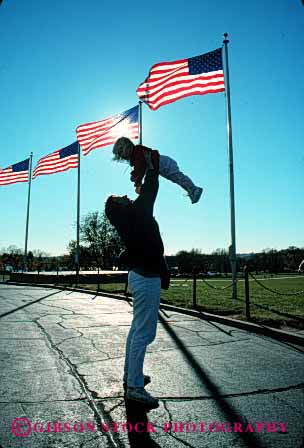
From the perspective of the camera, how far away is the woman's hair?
2768 mm

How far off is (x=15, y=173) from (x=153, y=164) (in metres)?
21.8

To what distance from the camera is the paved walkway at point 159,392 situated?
90.6 inches

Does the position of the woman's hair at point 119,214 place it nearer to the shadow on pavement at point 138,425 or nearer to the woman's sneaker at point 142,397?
the woman's sneaker at point 142,397

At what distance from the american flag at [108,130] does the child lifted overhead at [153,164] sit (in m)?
10.6

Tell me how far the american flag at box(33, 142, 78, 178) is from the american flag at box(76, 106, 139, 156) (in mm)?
4431

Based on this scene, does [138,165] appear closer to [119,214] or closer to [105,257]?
[119,214]

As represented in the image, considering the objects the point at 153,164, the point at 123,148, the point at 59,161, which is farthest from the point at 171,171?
the point at 59,161

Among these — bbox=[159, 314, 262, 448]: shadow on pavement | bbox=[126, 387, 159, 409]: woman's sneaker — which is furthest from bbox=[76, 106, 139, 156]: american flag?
bbox=[126, 387, 159, 409]: woman's sneaker

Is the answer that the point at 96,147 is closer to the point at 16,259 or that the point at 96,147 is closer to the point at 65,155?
the point at 65,155

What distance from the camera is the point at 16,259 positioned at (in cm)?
7656

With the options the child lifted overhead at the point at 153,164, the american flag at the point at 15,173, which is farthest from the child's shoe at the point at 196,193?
the american flag at the point at 15,173

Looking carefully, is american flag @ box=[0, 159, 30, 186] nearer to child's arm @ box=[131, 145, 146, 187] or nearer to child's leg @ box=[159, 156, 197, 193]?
child's arm @ box=[131, 145, 146, 187]

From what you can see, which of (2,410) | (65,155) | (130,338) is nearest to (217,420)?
(130,338)

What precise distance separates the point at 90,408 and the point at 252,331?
14.0 feet
